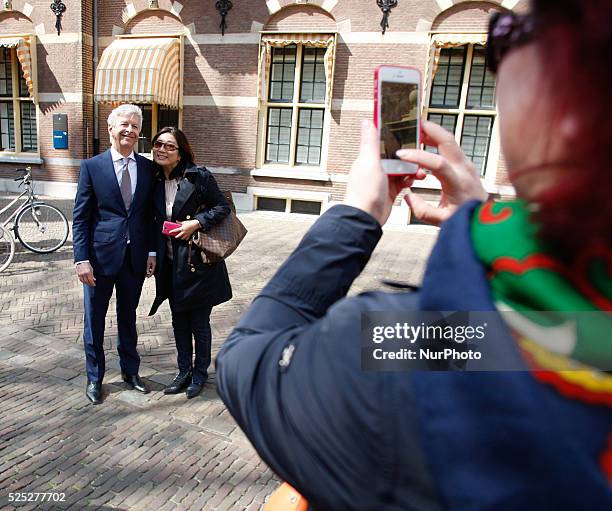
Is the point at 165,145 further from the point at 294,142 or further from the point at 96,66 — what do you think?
the point at 96,66

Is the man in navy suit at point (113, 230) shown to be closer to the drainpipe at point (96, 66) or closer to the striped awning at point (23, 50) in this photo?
the drainpipe at point (96, 66)

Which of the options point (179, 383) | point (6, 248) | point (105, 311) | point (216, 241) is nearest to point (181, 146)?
point (216, 241)

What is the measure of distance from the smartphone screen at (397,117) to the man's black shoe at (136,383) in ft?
9.24

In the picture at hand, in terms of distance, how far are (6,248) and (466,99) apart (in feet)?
32.7

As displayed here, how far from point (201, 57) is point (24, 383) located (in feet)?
34.2

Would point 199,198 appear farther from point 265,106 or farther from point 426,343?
point 265,106

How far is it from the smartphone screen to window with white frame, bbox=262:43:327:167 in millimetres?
10810

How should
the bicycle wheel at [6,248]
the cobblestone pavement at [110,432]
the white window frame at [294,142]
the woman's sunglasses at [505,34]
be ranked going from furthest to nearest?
the white window frame at [294,142], the bicycle wheel at [6,248], the cobblestone pavement at [110,432], the woman's sunglasses at [505,34]

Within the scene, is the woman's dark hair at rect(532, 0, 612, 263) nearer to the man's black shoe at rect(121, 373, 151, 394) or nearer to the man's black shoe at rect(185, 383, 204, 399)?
the man's black shoe at rect(185, 383, 204, 399)

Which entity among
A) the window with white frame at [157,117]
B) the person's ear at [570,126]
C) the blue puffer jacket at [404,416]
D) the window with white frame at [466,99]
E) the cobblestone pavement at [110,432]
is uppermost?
the window with white frame at [466,99]

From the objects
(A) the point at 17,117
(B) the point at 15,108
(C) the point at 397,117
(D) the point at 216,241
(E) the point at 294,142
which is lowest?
(D) the point at 216,241

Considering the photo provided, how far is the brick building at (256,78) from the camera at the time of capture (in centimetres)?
1048

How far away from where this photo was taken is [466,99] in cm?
1069

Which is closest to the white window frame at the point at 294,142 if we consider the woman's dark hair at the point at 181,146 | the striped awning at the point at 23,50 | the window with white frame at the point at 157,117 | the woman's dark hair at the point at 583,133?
the window with white frame at the point at 157,117
